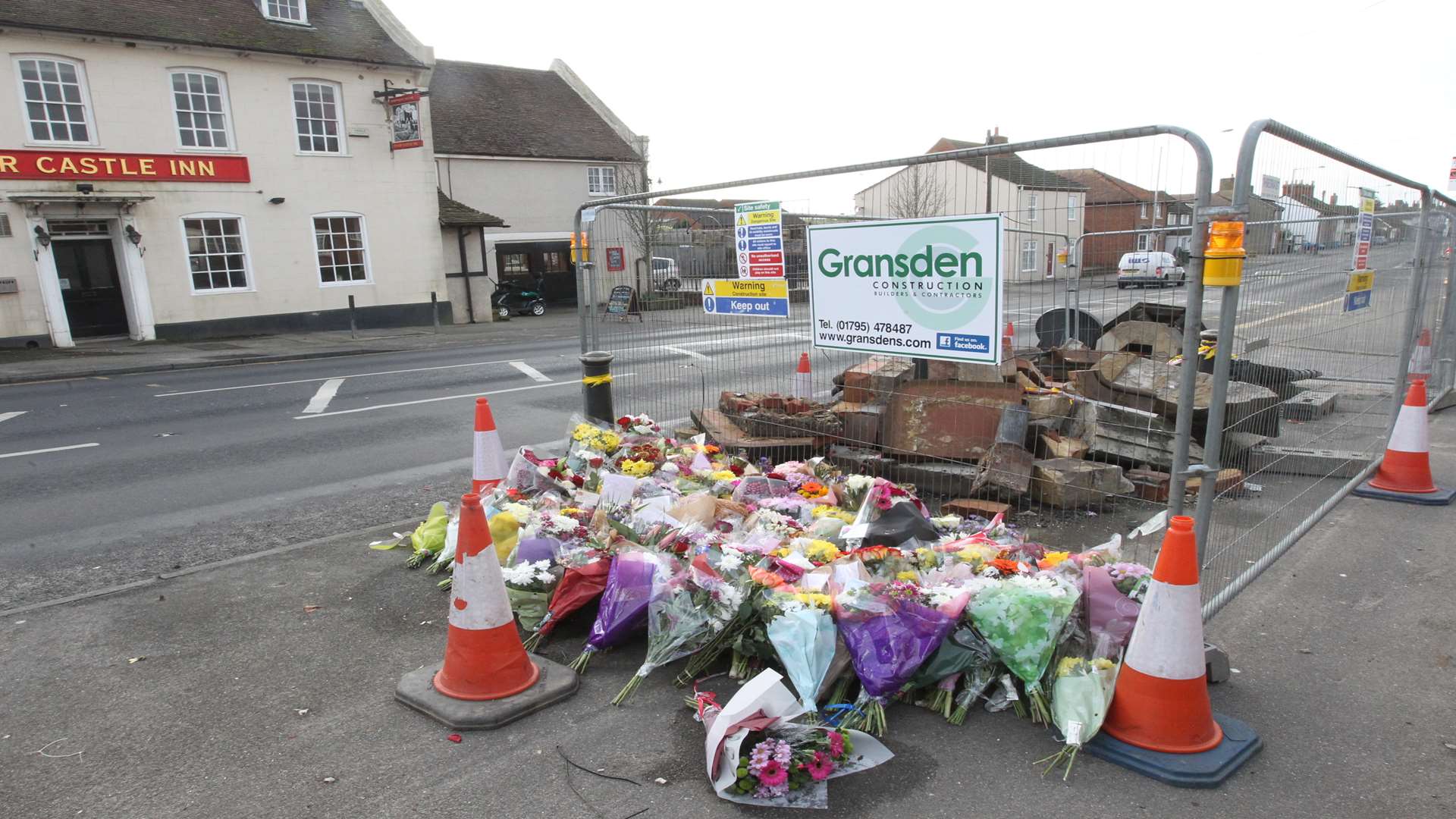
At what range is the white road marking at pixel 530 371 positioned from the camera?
13.3m

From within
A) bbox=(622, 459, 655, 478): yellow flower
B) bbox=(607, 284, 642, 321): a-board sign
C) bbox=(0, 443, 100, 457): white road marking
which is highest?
bbox=(607, 284, 642, 321): a-board sign

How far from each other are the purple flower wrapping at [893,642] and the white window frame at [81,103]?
2065 cm

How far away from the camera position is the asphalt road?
16.7ft

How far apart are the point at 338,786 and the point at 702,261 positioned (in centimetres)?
408

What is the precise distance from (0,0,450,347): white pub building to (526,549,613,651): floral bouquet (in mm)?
18824

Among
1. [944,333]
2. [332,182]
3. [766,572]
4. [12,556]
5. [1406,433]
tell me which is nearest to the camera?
[766,572]

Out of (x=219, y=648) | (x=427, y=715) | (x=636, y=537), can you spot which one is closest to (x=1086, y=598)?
(x=636, y=537)

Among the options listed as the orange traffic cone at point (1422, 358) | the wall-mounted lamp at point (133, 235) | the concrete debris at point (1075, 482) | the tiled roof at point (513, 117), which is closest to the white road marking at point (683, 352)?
the concrete debris at point (1075, 482)

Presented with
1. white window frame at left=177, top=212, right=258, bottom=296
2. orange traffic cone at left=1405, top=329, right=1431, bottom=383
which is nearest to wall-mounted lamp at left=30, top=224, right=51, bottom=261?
white window frame at left=177, top=212, right=258, bottom=296

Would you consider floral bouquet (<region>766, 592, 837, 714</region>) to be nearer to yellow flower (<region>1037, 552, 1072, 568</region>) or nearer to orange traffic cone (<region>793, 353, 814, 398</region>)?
yellow flower (<region>1037, 552, 1072, 568</region>)

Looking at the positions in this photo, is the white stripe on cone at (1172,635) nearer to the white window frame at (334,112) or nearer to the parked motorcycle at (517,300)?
the white window frame at (334,112)

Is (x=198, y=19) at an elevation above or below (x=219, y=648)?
above

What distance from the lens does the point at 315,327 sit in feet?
70.1

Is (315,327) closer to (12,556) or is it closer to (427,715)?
(12,556)
